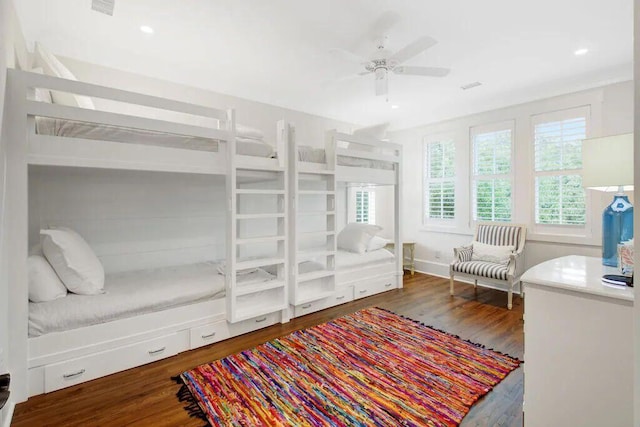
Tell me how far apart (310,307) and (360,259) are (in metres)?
0.96

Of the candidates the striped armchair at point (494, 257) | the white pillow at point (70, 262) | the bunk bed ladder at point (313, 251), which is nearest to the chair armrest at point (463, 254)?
the striped armchair at point (494, 257)

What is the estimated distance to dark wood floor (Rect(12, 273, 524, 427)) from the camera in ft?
5.53

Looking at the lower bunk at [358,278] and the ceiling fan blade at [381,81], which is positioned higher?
the ceiling fan blade at [381,81]

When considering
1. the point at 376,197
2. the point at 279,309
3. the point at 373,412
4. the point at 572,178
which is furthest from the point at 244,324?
the point at 572,178

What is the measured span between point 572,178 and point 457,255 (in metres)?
1.63

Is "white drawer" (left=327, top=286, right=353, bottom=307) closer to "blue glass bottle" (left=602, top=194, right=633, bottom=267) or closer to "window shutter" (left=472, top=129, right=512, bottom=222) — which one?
"window shutter" (left=472, top=129, right=512, bottom=222)

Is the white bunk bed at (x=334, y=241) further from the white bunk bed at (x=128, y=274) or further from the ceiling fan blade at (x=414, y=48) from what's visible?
the ceiling fan blade at (x=414, y=48)

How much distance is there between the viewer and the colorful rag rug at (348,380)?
5.59 ft

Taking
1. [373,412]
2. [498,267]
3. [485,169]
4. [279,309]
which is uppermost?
[485,169]

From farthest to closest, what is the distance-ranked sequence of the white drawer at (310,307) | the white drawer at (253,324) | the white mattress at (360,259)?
the white mattress at (360,259), the white drawer at (310,307), the white drawer at (253,324)

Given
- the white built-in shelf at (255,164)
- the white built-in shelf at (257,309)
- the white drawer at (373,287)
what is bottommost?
the white drawer at (373,287)

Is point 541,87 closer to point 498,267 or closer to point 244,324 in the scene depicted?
point 498,267

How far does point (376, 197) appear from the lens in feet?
18.9

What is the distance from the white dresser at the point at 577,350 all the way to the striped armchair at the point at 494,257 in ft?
7.50
